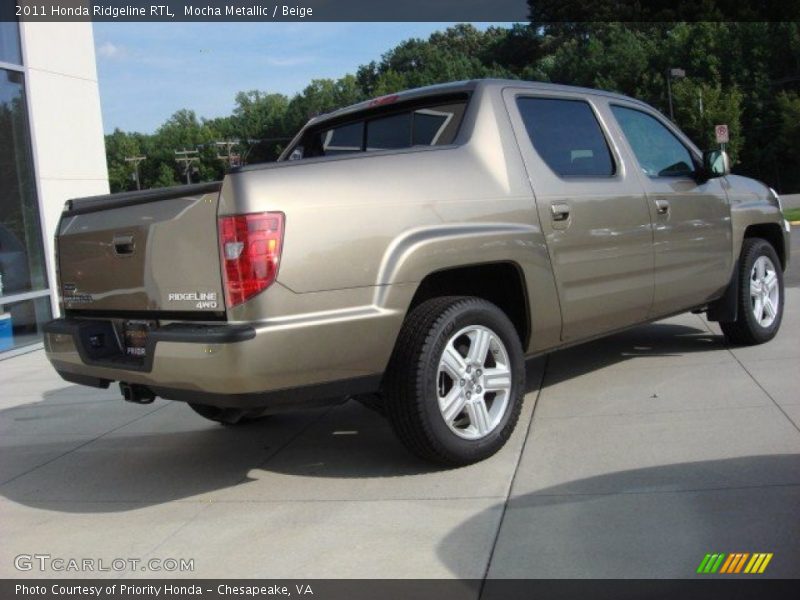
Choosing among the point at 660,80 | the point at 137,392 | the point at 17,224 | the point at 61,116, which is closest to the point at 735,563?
the point at 137,392

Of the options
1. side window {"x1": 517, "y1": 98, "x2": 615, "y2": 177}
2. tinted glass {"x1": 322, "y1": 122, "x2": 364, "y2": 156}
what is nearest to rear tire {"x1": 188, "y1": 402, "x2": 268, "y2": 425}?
tinted glass {"x1": 322, "y1": 122, "x2": 364, "y2": 156}

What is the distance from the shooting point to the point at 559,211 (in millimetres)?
4512

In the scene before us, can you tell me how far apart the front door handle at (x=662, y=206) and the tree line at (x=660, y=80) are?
21.9m

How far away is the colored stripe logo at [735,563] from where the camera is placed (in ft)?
9.41

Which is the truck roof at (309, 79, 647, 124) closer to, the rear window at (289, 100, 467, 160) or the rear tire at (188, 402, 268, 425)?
the rear window at (289, 100, 467, 160)

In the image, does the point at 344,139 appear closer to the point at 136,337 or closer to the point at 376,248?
the point at 376,248

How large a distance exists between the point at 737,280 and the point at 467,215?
2925 mm

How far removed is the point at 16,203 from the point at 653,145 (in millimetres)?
7766

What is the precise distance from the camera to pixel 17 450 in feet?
17.5

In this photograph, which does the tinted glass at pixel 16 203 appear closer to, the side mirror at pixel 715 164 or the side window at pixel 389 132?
the side window at pixel 389 132

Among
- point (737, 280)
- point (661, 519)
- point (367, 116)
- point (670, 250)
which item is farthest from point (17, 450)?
point (737, 280)

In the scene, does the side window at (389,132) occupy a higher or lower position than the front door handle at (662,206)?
higher

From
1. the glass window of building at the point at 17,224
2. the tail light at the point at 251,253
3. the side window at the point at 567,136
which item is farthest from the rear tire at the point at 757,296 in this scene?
the glass window of building at the point at 17,224

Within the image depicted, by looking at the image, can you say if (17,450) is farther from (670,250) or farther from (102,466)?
(670,250)
